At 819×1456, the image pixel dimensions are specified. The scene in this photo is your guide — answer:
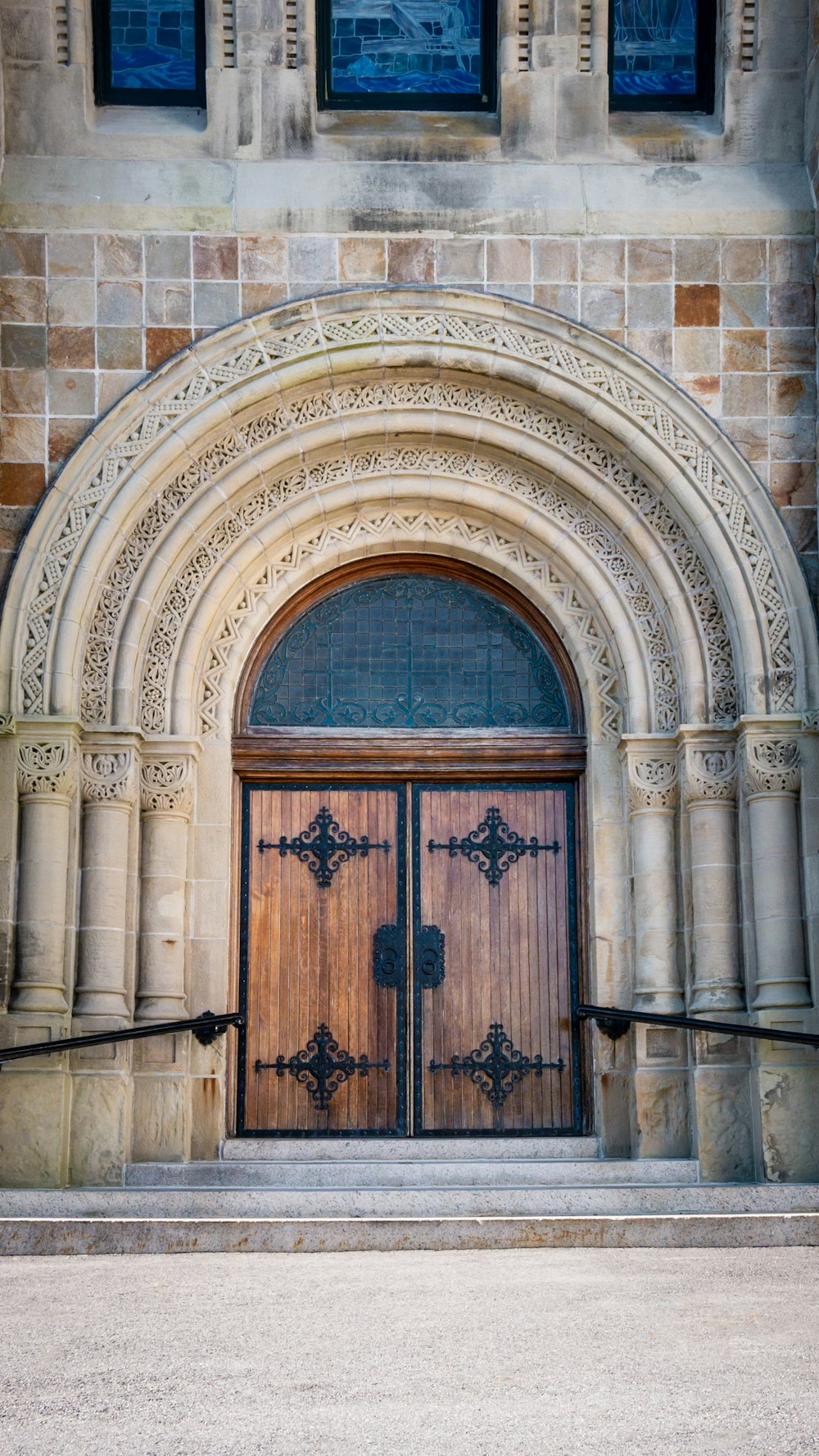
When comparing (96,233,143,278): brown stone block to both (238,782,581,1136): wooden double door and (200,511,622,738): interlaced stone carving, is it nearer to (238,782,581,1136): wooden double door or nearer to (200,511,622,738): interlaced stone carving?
(200,511,622,738): interlaced stone carving

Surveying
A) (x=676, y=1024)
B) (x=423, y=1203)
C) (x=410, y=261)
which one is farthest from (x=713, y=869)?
(x=410, y=261)

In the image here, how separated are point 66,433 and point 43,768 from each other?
184 cm

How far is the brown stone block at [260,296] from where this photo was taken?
965cm

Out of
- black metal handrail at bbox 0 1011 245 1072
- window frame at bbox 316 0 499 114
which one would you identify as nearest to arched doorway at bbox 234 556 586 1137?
black metal handrail at bbox 0 1011 245 1072

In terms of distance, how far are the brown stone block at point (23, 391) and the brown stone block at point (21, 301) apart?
0.29 meters

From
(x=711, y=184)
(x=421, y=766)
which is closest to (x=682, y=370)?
(x=711, y=184)

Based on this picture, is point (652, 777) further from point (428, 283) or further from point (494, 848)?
point (428, 283)

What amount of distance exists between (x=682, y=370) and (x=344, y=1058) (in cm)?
424

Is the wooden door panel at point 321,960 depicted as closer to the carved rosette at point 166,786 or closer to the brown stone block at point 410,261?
the carved rosette at point 166,786

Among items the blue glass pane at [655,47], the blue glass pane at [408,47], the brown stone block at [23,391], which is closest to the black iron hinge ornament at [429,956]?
the brown stone block at [23,391]

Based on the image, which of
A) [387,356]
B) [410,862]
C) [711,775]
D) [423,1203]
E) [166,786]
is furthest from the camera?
[410,862]

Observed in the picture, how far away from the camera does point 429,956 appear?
9.89m

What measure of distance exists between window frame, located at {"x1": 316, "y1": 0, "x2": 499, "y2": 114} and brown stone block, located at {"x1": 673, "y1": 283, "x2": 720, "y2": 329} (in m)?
1.56

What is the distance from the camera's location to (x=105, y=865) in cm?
923
